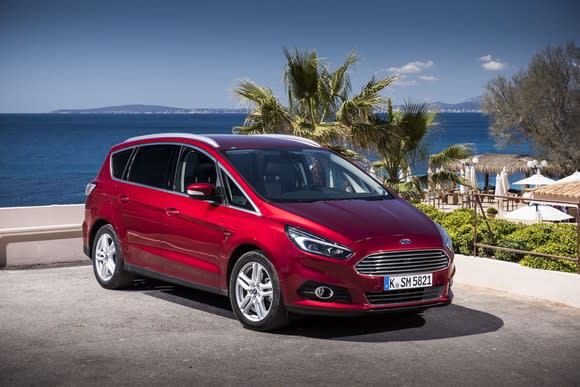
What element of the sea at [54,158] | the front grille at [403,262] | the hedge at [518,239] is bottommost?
the sea at [54,158]

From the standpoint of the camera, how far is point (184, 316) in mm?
8766

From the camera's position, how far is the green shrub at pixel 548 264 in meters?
10.6

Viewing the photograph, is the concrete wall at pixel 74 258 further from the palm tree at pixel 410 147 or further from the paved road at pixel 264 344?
the palm tree at pixel 410 147

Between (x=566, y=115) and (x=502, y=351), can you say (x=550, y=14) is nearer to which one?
(x=566, y=115)

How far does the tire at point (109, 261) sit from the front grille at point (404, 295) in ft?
11.1

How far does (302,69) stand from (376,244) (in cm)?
1127

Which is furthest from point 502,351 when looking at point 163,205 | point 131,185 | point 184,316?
point 131,185

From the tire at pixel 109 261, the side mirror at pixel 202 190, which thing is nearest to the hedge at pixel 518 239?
the side mirror at pixel 202 190

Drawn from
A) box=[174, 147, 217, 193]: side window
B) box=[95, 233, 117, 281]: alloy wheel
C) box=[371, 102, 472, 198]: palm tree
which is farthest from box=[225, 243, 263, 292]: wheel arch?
box=[371, 102, 472, 198]: palm tree

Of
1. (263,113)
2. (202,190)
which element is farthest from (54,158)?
(202,190)

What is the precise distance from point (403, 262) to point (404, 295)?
0.28 meters

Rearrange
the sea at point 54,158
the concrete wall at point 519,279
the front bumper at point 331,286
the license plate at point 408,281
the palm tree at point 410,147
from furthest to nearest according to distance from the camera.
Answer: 1. the sea at point 54,158
2. the palm tree at point 410,147
3. the concrete wall at point 519,279
4. the license plate at point 408,281
5. the front bumper at point 331,286

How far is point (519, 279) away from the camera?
1039 cm

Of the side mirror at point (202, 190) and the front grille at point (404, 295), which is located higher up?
the side mirror at point (202, 190)
